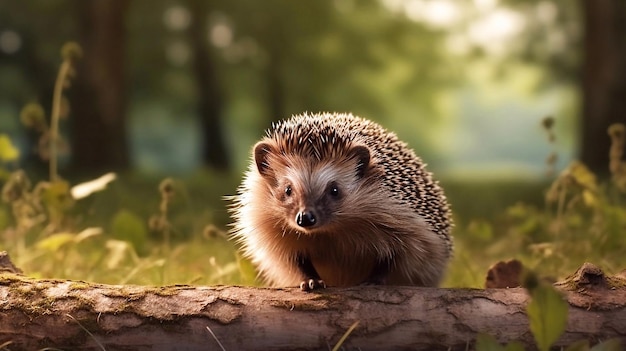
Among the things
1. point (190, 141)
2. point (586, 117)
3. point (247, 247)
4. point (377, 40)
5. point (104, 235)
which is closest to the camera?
point (247, 247)

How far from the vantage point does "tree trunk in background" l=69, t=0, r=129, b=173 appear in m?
13.5

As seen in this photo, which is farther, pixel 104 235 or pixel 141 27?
pixel 141 27

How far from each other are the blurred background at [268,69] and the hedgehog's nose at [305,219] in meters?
6.26

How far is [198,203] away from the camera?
10305mm

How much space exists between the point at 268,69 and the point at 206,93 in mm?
2570

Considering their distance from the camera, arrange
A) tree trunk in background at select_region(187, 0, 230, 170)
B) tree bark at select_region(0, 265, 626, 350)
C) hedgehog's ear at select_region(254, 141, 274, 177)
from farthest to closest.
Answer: tree trunk in background at select_region(187, 0, 230, 170) < hedgehog's ear at select_region(254, 141, 274, 177) < tree bark at select_region(0, 265, 626, 350)

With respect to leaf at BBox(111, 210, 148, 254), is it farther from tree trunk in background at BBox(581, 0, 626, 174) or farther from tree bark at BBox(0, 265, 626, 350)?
tree trunk in background at BBox(581, 0, 626, 174)

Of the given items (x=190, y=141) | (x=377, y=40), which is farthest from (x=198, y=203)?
(x=190, y=141)

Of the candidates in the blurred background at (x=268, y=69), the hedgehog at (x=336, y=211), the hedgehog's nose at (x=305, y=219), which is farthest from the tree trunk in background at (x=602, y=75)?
the hedgehog's nose at (x=305, y=219)

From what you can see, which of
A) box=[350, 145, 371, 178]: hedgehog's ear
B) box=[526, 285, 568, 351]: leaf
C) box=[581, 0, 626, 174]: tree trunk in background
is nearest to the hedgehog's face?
box=[350, 145, 371, 178]: hedgehog's ear

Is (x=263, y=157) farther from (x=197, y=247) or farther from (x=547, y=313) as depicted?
(x=197, y=247)

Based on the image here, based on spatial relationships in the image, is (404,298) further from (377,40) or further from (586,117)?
(377,40)

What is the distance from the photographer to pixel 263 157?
4.19m

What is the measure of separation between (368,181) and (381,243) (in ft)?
1.14
